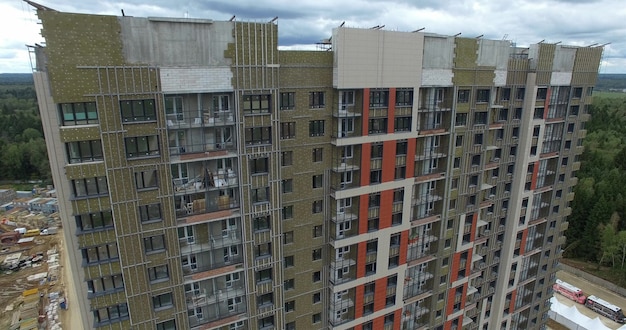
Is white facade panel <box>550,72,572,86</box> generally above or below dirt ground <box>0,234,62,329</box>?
above

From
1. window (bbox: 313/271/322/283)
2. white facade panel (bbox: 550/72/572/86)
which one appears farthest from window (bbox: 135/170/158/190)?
white facade panel (bbox: 550/72/572/86)

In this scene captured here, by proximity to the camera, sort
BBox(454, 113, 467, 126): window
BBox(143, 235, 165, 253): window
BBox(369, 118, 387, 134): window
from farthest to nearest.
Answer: BBox(454, 113, 467, 126): window < BBox(369, 118, 387, 134): window < BBox(143, 235, 165, 253): window

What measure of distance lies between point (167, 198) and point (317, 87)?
13088mm

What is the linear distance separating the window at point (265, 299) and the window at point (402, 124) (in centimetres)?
1741

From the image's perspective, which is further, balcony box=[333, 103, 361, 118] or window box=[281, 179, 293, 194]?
window box=[281, 179, 293, 194]

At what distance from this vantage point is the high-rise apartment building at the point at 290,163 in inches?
818

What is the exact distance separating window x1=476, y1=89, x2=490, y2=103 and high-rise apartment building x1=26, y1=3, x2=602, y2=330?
139 millimetres

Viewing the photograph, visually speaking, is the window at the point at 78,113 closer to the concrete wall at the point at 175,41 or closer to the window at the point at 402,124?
the concrete wall at the point at 175,41

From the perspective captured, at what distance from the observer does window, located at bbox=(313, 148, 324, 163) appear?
28.0 metres

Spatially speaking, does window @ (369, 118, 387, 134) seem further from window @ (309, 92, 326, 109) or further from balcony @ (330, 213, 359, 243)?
balcony @ (330, 213, 359, 243)

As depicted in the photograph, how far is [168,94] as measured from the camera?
21719mm

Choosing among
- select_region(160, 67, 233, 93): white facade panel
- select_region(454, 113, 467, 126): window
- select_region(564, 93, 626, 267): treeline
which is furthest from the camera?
select_region(564, 93, 626, 267): treeline

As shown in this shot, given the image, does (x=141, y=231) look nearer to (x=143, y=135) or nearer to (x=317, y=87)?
(x=143, y=135)

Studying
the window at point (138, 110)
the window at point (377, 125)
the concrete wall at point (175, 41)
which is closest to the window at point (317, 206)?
the window at point (377, 125)
